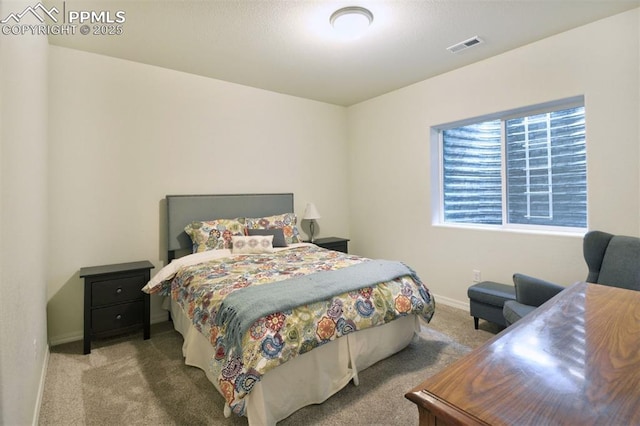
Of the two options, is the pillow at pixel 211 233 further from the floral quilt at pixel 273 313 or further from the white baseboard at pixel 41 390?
the white baseboard at pixel 41 390

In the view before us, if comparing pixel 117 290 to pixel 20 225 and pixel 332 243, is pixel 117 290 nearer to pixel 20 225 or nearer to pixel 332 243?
pixel 20 225

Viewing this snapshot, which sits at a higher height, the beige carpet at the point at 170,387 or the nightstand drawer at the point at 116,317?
the nightstand drawer at the point at 116,317

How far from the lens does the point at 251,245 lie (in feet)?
10.5

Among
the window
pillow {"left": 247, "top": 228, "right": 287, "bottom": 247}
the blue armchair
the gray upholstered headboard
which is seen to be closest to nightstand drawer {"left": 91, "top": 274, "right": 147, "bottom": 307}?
the gray upholstered headboard

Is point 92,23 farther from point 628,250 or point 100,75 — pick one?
point 628,250

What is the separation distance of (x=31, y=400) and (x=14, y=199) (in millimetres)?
1099

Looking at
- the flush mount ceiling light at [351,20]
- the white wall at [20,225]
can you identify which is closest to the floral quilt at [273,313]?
the white wall at [20,225]

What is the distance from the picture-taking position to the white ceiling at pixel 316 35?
2.29 metres

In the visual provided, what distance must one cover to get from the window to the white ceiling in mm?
730

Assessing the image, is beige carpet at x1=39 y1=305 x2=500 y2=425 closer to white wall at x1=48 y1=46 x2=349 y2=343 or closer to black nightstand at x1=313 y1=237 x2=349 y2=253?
white wall at x1=48 y1=46 x2=349 y2=343

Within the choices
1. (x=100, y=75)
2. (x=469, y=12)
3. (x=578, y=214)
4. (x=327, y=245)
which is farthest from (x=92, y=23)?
(x=578, y=214)

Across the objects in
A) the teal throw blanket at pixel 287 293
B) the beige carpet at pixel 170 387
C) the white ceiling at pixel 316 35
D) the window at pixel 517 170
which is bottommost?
the beige carpet at pixel 170 387

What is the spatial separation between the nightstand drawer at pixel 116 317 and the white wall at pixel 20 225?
1.49 feet

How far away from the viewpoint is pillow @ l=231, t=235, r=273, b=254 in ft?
10.5
